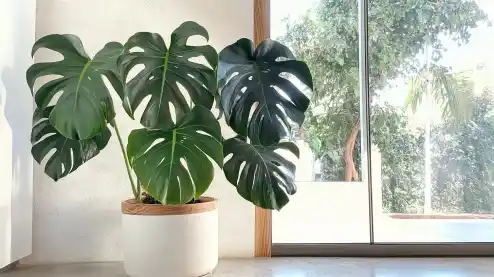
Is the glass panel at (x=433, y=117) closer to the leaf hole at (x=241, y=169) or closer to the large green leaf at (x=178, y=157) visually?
the leaf hole at (x=241, y=169)

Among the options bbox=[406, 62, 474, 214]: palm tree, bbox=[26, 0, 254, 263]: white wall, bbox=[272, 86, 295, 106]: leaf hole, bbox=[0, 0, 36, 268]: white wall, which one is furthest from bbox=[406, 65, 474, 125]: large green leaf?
bbox=[0, 0, 36, 268]: white wall

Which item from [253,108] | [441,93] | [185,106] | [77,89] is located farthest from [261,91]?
[441,93]

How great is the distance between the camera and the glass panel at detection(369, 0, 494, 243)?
157cm

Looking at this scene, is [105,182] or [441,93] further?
[441,93]

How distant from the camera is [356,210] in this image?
5.16 ft

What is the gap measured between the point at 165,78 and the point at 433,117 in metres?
1.10

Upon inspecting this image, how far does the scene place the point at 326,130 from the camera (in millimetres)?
1576

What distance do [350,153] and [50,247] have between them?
1.10 meters

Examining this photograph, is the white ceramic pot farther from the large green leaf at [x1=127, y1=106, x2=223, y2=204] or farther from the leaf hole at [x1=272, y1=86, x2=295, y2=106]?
the leaf hole at [x1=272, y1=86, x2=295, y2=106]

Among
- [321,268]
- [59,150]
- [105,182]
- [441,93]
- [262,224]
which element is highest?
[441,93]

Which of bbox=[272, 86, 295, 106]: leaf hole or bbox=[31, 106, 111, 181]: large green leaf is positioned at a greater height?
bbox=[272, 86, 295, 106]: leaf hole

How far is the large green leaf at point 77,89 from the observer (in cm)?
93

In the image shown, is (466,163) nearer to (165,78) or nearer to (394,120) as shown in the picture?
(394,120)

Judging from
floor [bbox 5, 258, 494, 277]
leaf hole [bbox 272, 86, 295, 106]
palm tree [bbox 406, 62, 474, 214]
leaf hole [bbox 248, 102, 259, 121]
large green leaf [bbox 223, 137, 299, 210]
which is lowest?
floor [bbox 5, 258, 494, 277]
